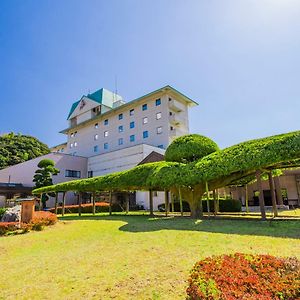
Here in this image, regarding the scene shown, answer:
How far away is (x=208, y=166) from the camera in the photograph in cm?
1209

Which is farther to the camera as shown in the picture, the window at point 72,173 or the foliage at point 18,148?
the foliage at point 18,148

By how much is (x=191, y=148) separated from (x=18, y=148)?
46.8 metres

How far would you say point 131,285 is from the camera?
4297mm

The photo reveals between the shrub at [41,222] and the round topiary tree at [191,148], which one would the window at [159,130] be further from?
the shrub at [41,222]

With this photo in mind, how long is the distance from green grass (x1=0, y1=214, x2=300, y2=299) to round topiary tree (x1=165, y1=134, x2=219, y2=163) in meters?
6.09

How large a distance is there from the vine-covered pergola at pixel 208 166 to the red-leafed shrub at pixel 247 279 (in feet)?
25.4

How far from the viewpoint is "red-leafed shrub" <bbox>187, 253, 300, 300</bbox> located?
265cm

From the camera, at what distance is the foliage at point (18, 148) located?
4682cm

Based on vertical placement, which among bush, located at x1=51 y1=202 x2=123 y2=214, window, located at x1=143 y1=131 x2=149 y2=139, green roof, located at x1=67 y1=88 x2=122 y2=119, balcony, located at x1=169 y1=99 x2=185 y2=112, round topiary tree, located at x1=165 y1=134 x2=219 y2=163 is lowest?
bush, located at x1=51 y1=202 x2=123 y2=214

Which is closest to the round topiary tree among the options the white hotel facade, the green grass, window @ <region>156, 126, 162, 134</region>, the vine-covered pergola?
the vine-covered pergola

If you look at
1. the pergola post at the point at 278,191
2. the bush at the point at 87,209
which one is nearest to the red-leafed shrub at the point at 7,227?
the bush at the point at 87,209

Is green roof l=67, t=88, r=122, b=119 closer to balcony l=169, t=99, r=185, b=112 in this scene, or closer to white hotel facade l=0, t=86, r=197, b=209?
white hotel facade l=0, t=86, r=197, b=209

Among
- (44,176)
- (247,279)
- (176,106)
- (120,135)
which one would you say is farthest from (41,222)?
(120,135)

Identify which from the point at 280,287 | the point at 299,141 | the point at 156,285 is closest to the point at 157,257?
the point at 156,285
